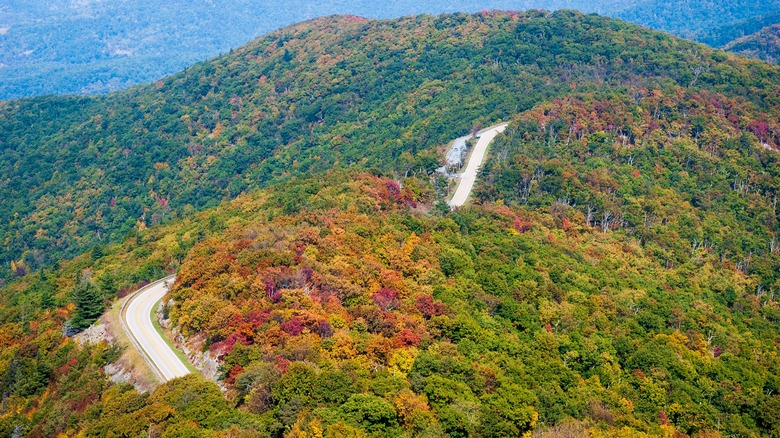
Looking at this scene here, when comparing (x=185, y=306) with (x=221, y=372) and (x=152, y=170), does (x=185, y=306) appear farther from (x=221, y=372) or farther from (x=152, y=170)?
(x=152, y=170)

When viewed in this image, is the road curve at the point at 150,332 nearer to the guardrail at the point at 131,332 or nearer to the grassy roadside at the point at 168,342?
the guardrail at the point at 131,332

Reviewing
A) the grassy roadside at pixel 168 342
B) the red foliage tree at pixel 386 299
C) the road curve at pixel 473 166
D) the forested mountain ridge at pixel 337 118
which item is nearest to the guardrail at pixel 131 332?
the grassy roadside at pixel 168 342

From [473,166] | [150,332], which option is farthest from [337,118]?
[150,332]

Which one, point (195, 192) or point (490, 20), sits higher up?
point (490, 20)

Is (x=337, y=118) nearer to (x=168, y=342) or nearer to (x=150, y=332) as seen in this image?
(x=150, y=332)

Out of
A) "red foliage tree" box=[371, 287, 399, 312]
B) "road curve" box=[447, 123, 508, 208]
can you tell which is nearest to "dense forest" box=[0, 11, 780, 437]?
"red foliage tree" box=[371, 287, 399, 312]

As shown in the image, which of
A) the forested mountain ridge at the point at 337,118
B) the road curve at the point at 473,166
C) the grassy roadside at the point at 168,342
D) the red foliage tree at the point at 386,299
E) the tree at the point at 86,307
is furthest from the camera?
the forested mountain ridge at the point at 337,118

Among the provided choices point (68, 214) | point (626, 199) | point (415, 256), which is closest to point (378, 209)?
point (415, 256)
